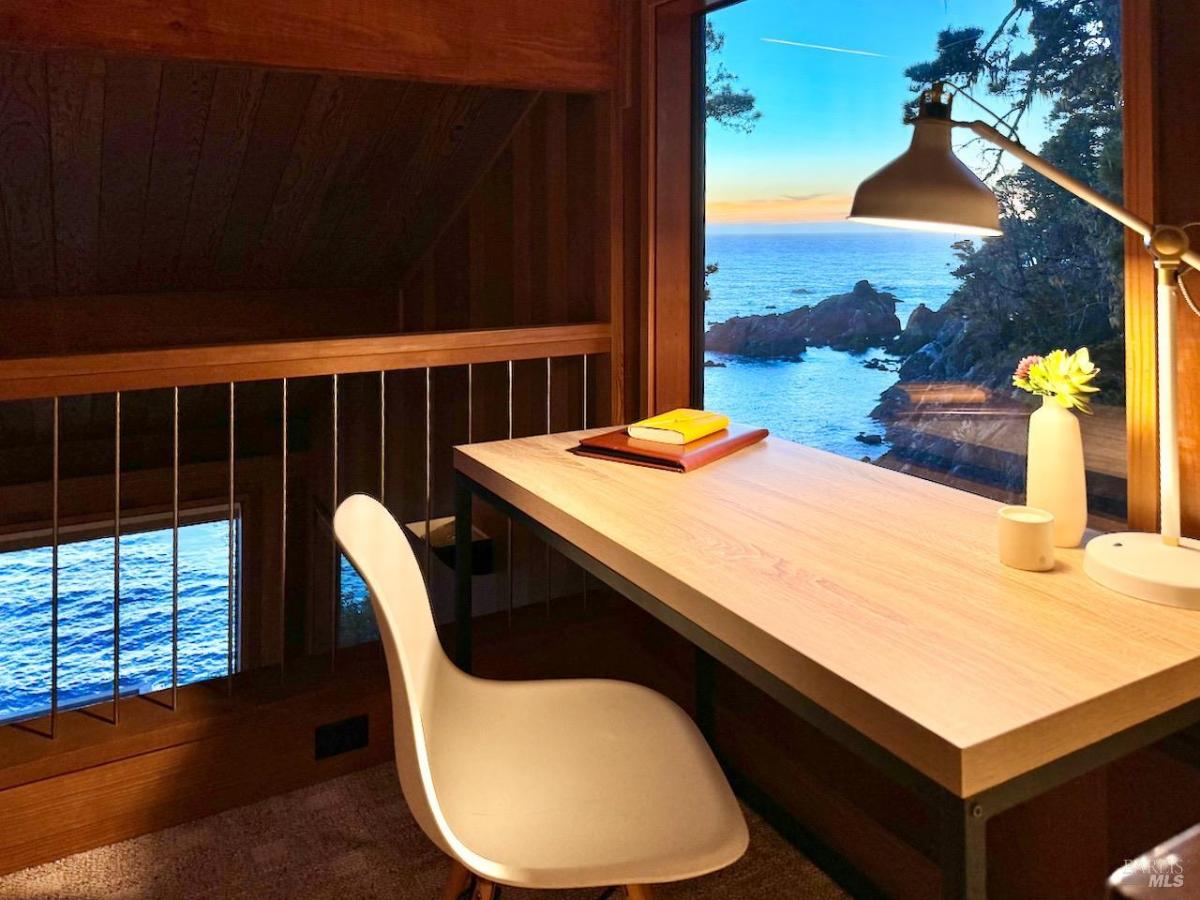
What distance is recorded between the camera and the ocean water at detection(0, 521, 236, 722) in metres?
4.94

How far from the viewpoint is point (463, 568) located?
6.82 feet

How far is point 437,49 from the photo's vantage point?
2352mm

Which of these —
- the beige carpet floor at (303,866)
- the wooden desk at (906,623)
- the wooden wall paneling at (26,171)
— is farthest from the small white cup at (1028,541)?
the wooden wall paneling at (26,171)

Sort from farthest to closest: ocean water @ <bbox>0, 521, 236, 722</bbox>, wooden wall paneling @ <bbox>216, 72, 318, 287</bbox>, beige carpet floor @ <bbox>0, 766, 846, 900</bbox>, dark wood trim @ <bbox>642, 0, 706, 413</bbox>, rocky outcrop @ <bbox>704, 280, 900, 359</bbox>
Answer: ocean water @ <bbox>0, 521, 236, 722</bbox> < wooden wall paneling @ <bbox>216, 72, 318, 287</bbox> < dark wood trim @ <bbox>642, 0, 706, 413</bbox> < rocky outcrop @ <bbox>704, 280, 900, 359</bbox> < beige carpet floor @ <bbox>0, 766, 846, 900</bbox>

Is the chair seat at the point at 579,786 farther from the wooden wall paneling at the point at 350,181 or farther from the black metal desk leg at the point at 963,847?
the wooden wall paneling at the point at 350,181

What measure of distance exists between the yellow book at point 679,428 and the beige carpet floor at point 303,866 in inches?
34.3

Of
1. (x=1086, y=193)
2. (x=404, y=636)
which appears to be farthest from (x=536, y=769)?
(x=1086, y=193)

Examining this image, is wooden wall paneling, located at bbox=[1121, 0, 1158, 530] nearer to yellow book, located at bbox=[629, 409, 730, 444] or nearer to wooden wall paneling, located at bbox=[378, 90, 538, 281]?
yellow book, located at bbox=[629, 409, 730, 444]

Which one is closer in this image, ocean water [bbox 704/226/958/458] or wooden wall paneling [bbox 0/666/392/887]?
wooden wall paneling [bbox 0/666/392/887]

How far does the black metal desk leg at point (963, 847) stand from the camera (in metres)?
0.90

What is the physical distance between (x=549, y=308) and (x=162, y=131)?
4.26 feet

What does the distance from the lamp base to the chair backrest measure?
87cm

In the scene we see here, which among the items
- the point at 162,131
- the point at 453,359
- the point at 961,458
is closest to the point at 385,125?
the point at 162,131

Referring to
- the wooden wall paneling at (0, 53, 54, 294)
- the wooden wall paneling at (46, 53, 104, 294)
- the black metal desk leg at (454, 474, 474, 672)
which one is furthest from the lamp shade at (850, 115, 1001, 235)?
the wooden wall paneling at (0, 53, 54, 294)
